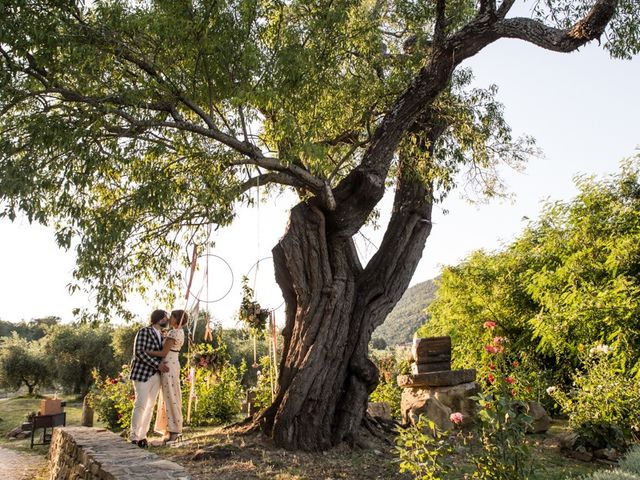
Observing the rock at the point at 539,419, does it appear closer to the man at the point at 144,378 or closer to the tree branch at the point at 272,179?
the tree branch at the point at 272,179

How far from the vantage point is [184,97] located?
6785 mm

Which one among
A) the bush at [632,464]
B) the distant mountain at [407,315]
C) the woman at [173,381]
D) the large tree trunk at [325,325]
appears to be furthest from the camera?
the distant mountain at [407,315]

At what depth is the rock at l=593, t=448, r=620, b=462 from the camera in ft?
23.1

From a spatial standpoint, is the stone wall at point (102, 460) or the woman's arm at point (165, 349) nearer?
the stone wall at point (102, 460)

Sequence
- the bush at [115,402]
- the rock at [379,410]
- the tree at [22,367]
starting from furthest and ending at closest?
1. the tree at [22,367]
2. the bush at [115,402]
3. the rock at [379,410]

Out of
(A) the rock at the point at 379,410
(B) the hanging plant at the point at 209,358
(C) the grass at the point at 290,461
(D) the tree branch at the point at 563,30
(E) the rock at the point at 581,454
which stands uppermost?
(D) the tree branch at the point at 563,30

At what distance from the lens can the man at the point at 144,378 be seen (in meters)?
7.42

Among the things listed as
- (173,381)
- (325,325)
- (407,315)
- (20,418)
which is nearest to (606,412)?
(325,325)

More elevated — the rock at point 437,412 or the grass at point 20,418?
the rock at point 437,412

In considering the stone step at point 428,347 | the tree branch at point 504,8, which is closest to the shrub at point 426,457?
the stone step at point 428,347

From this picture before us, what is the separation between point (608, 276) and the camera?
9.62 metres

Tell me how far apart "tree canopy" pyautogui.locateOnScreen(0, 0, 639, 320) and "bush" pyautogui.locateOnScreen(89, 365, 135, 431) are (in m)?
3.57

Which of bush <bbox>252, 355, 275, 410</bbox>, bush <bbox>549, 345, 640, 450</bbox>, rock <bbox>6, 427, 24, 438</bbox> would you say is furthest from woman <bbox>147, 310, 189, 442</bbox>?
rock <bbox>6, 427, 24, 438</bbox>

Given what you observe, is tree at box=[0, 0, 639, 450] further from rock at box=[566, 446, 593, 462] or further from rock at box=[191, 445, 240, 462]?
rock at box=[566, 446, 593, 462]
